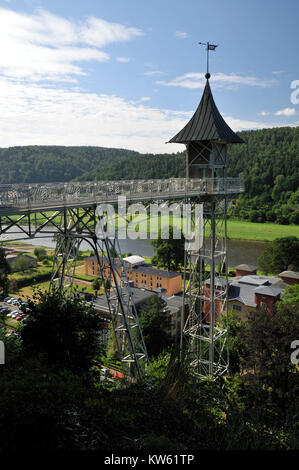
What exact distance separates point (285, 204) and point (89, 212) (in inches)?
3295

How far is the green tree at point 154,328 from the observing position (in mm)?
28172

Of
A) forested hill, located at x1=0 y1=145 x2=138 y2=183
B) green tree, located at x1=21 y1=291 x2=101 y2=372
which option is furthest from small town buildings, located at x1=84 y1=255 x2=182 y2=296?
forested hill, located at x1=0 y1=145 x2=138 y2=183

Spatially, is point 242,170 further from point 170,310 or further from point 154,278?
point 170,310

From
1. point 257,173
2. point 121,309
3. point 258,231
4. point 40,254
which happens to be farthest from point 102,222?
point 257,173

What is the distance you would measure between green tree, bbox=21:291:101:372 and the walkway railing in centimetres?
301

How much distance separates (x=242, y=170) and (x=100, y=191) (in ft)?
306

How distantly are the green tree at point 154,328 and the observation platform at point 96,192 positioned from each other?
15.6m

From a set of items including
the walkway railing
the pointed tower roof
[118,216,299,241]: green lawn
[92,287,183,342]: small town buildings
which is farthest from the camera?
[118,216,299,241]: green lawn

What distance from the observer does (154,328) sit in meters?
28.5

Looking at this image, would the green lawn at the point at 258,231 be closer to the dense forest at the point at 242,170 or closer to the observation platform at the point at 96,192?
the dense forest at the point at 242,170

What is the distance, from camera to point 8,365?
8406 mm

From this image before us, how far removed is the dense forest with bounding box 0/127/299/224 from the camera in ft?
283

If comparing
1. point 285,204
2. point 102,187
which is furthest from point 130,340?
point 285,204

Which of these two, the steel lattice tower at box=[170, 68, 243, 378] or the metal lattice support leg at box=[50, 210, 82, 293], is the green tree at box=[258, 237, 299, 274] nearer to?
the steel lattice tower at box=[170, 68, 243, 378]
